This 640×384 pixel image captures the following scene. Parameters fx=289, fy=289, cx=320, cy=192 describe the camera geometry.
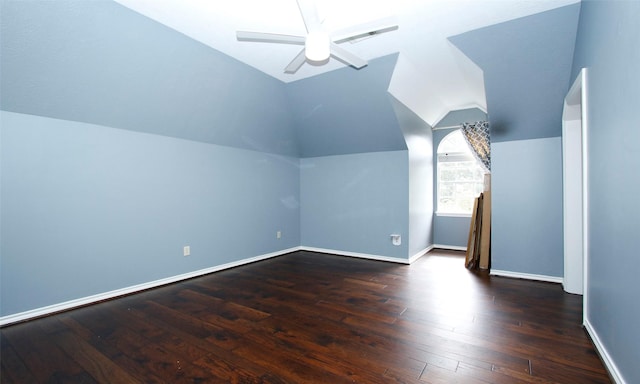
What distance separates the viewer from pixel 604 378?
171cm

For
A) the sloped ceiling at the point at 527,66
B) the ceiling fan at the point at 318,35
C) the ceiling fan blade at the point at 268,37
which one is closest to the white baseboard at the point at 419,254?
the sloped ceiling at the point at 527,66

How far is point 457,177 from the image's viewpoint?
18.9ft

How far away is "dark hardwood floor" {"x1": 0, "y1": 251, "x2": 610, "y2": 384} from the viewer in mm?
1783

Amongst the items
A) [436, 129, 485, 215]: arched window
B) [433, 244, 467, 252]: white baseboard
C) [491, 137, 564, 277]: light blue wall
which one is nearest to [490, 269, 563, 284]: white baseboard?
[491, 137, 564, 277]: light blue wall

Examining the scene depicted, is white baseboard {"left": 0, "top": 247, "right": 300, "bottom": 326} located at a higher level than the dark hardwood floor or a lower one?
higher

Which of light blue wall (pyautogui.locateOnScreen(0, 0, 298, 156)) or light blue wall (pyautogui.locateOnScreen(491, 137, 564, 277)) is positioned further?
light blue wall (pyautogui.locateOnScreen(491, 137, 564, 277))

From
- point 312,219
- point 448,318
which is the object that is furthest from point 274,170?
point 448,318

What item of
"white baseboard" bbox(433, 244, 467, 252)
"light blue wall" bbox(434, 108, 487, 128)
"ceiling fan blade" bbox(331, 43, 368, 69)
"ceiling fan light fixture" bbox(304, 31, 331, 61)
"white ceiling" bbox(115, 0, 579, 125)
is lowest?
"white baseboard" bbox(433, 244, 467, 252)

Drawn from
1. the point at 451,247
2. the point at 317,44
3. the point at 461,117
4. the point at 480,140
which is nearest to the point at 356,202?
the point at 451,247

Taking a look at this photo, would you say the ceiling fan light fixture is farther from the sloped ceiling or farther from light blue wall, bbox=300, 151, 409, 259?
light blue wall, bbox=300, 151, 409, 259

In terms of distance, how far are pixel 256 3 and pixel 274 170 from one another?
3085mm

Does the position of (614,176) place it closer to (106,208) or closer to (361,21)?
(361,21)

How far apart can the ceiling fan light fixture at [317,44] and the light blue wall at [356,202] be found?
291 centimetres

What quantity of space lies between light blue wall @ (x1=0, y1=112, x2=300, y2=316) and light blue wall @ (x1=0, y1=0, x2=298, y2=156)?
215 millimetres
